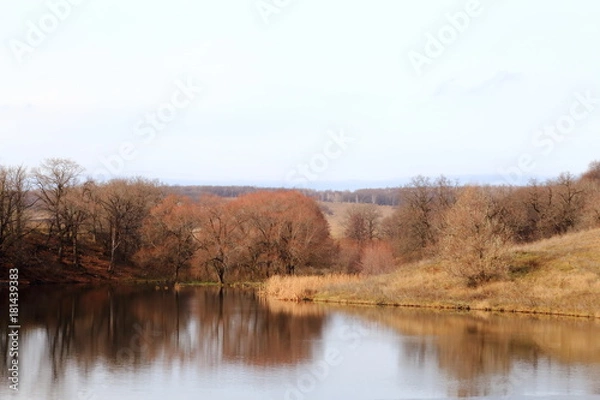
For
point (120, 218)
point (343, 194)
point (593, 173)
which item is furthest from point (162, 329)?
point (343, 194)

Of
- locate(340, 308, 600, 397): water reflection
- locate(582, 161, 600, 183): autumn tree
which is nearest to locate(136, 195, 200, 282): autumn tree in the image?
locate(340, 308, 600, 397): water reflection

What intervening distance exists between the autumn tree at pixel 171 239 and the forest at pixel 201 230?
83 mm

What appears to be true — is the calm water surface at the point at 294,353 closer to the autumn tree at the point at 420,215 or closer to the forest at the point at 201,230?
the forest at the point at 201,230

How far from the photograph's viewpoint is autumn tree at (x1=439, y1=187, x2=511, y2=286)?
36.6 meters

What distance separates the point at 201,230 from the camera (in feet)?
188

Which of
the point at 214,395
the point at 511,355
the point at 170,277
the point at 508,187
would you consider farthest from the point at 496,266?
the point at 508,187

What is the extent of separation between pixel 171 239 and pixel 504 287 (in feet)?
97.9

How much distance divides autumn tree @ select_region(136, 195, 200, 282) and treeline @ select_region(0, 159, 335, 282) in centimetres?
8

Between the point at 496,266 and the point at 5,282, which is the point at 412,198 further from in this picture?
the point at 5,282

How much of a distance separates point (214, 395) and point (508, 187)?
67.2 m

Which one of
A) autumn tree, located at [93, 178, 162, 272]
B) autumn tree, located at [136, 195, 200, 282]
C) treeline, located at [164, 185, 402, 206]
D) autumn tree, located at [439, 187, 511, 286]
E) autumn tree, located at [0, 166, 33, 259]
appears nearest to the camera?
autumn tree, located at [439, 187, 511, 286]

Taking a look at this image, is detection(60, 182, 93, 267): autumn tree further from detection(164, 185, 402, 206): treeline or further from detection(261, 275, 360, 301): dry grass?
detection(164, 185, 402, 206): treeline

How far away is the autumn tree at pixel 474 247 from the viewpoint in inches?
1439

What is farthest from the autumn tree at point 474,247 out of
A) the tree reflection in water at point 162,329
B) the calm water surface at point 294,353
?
the tree reflection in water at point 162,329
